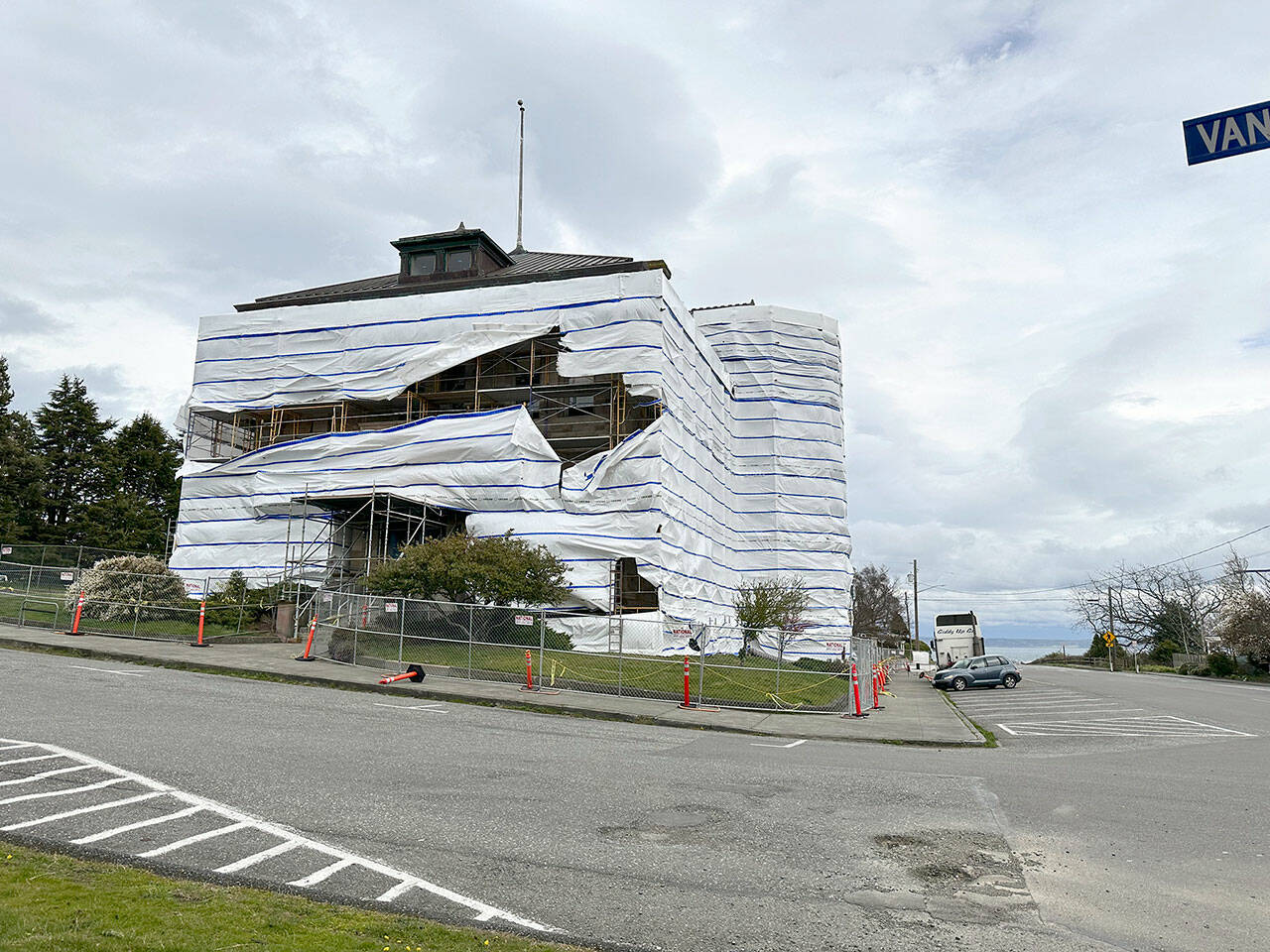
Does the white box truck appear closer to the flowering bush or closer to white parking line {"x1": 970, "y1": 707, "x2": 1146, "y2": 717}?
white parking line {"x1": 970, "y1": 707, "x2": 1146, "y2": 717}

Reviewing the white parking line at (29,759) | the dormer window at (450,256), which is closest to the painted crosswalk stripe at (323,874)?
the white parking line at (29,759)

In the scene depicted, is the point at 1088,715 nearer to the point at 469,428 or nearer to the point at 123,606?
the point at 469,428

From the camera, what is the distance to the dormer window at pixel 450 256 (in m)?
40.1

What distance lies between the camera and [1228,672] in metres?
54.6

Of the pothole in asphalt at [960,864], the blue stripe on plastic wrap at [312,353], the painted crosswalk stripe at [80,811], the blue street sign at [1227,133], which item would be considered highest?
the blue stripe on plastic wrap at [312,353]

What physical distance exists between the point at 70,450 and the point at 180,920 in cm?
6044

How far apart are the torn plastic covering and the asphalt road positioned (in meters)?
17.0

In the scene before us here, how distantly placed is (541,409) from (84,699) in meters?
24.4

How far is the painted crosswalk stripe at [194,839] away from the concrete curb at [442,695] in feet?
35.5

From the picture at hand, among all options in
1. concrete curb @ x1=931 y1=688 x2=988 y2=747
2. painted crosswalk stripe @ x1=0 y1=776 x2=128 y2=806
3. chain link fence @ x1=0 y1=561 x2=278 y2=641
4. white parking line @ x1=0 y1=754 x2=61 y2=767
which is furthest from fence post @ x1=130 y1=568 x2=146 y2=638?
concrete curb @ x1=931 y1=688 x2=988 y2=747

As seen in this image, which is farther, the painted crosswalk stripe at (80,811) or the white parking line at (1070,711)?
the white parking line at (1070,711)

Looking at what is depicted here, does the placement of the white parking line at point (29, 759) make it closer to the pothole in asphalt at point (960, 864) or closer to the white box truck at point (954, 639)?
the pothole in asphalt at point (960, 864)

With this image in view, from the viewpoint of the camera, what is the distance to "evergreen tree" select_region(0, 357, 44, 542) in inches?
1912

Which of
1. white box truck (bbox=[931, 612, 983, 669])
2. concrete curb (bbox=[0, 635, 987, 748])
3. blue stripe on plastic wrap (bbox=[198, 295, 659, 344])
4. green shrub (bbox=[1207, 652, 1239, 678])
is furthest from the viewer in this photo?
green shrub (bbox=[1207, 652, 1239, 678])
